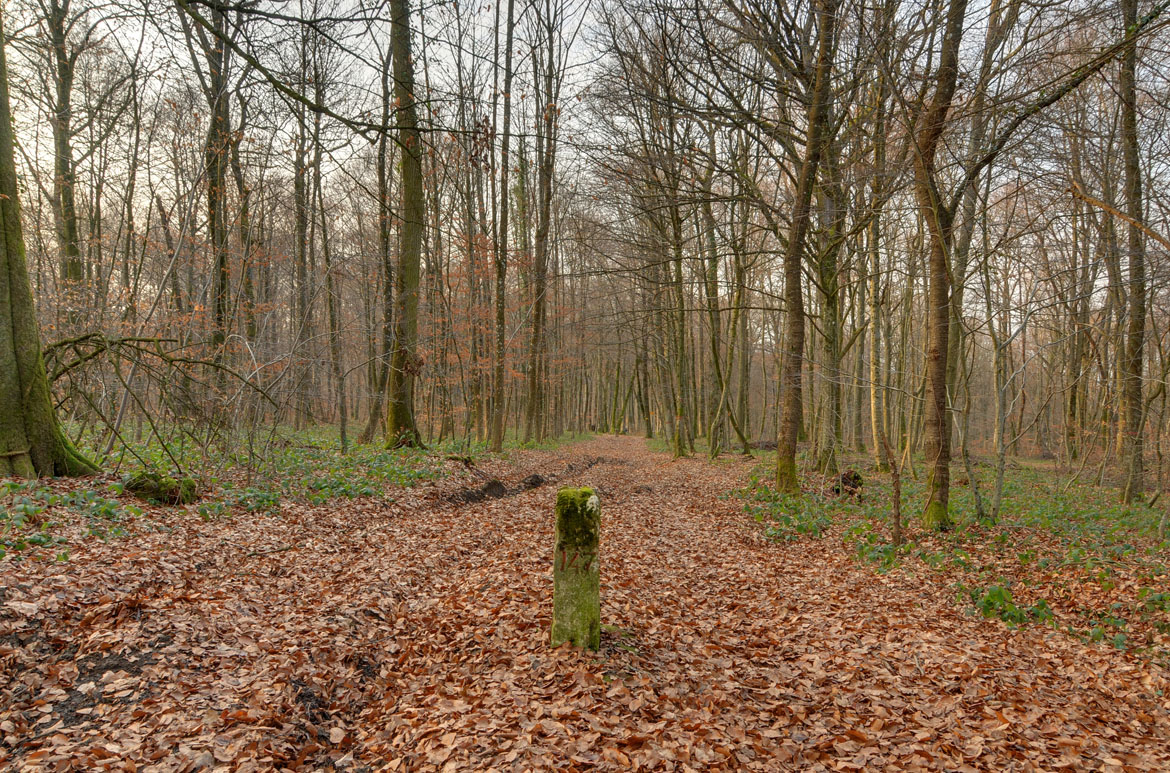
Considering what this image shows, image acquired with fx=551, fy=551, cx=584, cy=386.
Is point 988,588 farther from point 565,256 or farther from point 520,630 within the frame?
point 565,256

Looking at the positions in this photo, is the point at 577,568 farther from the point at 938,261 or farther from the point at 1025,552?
the point at 938,261

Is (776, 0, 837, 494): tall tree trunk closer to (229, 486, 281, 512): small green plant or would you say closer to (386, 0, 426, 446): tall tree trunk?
(386, 0, 426, 446): tall tree trunk

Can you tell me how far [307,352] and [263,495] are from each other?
5143 millimetres

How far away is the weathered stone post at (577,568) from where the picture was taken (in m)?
4.13

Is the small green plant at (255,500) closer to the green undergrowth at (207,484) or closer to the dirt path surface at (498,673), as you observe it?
the green undergrowth at (207,484)

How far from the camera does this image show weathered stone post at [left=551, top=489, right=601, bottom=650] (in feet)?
13.6

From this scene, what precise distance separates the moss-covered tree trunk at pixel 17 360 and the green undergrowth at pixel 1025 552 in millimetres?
9591

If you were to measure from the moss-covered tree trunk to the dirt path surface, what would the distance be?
1788 mm

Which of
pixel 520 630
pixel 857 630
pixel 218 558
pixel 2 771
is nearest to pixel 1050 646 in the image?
pixel 857 630

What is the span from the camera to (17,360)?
604cm

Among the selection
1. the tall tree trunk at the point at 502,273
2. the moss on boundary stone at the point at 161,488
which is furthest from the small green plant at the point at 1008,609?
the tall tree trunk at the point at 502,273

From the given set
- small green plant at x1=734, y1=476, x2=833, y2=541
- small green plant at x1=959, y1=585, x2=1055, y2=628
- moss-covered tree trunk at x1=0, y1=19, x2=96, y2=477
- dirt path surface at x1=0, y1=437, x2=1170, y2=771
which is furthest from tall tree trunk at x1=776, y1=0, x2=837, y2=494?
moss-covered tree trunk at x1=0, y1=19, x2=96, y2=477

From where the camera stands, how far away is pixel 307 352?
12.0m

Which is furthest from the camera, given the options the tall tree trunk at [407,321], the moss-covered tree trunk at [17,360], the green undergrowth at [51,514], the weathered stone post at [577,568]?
the tall tree trunk at [407,321]
